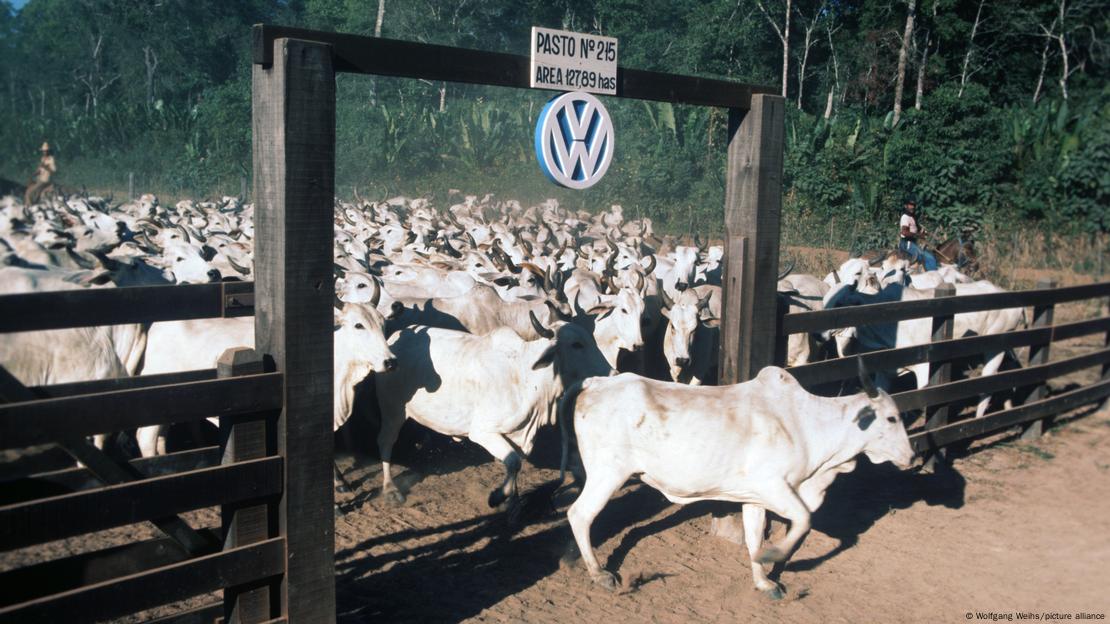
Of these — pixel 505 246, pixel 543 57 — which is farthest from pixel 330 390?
pixel 505 246

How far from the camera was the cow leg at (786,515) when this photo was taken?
6.28 m

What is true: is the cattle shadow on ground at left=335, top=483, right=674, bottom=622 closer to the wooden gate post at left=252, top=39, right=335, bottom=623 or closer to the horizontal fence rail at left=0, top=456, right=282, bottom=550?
the wooden gate post at left=252, top=39, right=335, bottom=623

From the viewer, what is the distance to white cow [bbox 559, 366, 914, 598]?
20.9 ft

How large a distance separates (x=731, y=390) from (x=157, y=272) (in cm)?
684

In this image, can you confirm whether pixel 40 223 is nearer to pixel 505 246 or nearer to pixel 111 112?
pixel 505 246

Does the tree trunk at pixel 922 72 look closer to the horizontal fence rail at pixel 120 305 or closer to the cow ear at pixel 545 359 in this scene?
the cow ear at pixel 545 359

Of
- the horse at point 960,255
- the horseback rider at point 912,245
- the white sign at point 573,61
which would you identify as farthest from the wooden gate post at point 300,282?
the horse at point 960,255

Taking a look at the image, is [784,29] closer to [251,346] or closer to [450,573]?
[251,346]

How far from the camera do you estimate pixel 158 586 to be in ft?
14.2

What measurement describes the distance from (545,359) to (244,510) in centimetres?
348

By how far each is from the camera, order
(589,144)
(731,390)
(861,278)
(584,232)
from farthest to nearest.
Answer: (584,232) < (861,278) < (731,390) < (589,144)

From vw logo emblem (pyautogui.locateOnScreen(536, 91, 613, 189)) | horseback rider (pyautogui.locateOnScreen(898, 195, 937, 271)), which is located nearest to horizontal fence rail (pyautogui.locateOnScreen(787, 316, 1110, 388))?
vw logo emblem (pyautogui.locateOnScreen(536, 91, 613, 189))

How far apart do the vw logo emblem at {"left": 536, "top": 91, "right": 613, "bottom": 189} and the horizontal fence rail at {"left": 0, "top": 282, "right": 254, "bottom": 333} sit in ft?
6.15

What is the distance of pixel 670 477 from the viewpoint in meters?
6.40
